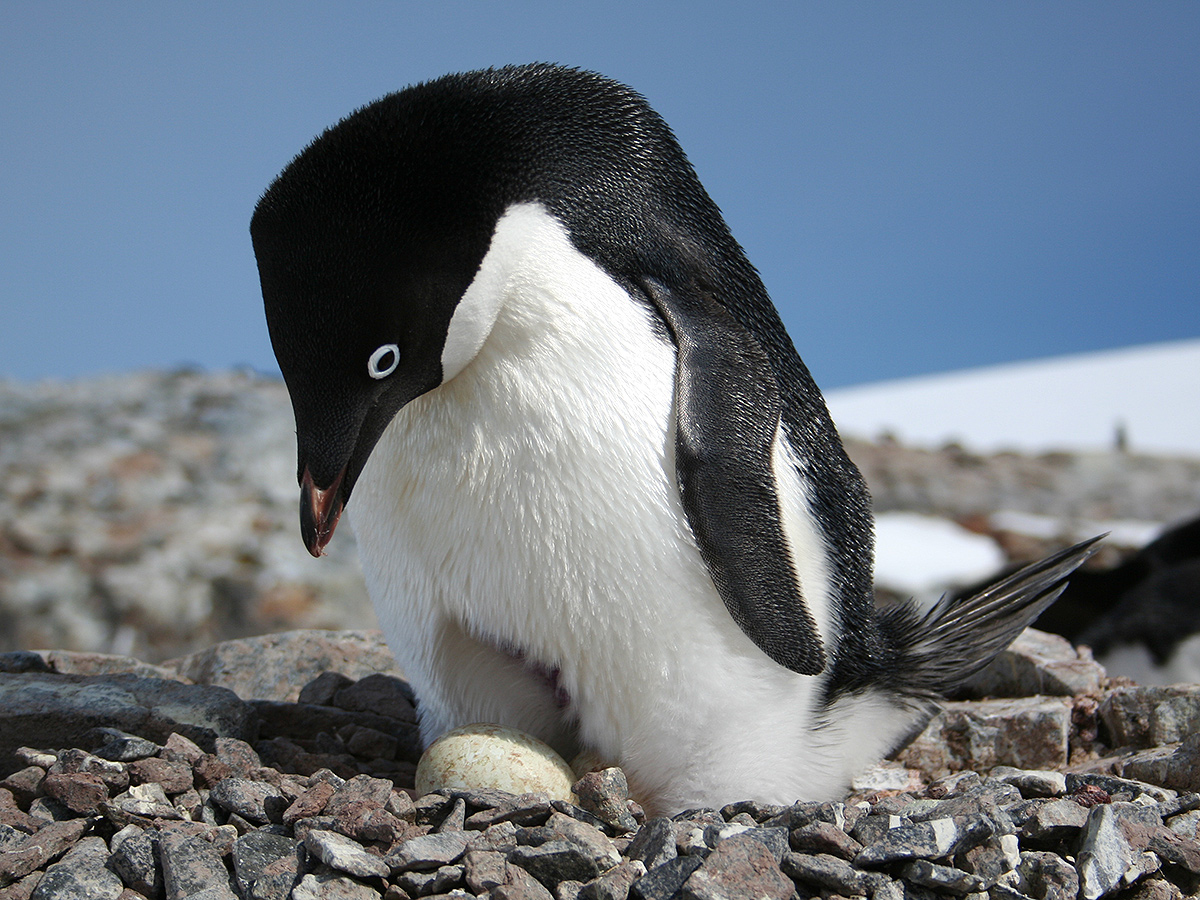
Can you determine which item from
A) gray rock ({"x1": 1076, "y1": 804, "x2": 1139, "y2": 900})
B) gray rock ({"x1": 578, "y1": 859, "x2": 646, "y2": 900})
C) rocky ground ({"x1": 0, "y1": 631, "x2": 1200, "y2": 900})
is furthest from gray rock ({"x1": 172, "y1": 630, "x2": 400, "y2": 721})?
gray rock ({"x1": 1076, "y1": 804, "x2": 1139, "y2": 900})

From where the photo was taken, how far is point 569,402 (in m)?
1.44

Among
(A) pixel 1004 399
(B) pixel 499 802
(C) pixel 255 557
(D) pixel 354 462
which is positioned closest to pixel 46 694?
(D) pixel 354 462

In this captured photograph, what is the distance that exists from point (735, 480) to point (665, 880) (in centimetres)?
57

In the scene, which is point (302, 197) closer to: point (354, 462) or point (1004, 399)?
point (354, 462)

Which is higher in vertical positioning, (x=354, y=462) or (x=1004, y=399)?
(x=1004, y=399)

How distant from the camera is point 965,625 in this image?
196 cm

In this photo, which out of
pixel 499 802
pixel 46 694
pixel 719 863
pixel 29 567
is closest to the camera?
pixel 719 863

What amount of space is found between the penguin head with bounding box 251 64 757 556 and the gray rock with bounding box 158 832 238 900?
0.40 m

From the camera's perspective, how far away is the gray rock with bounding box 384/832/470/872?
1156 millimetres

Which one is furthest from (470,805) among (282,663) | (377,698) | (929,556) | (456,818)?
(929,556)

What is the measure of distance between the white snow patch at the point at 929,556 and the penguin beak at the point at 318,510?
136 inches

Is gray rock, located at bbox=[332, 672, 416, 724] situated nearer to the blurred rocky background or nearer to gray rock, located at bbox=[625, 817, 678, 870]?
gray rock, located at bbox=[625, 817, 678, 870]

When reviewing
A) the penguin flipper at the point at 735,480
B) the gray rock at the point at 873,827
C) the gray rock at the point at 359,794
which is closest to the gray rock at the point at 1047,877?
the gray rock at the point at 873,827

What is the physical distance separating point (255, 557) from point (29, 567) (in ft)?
2.71
